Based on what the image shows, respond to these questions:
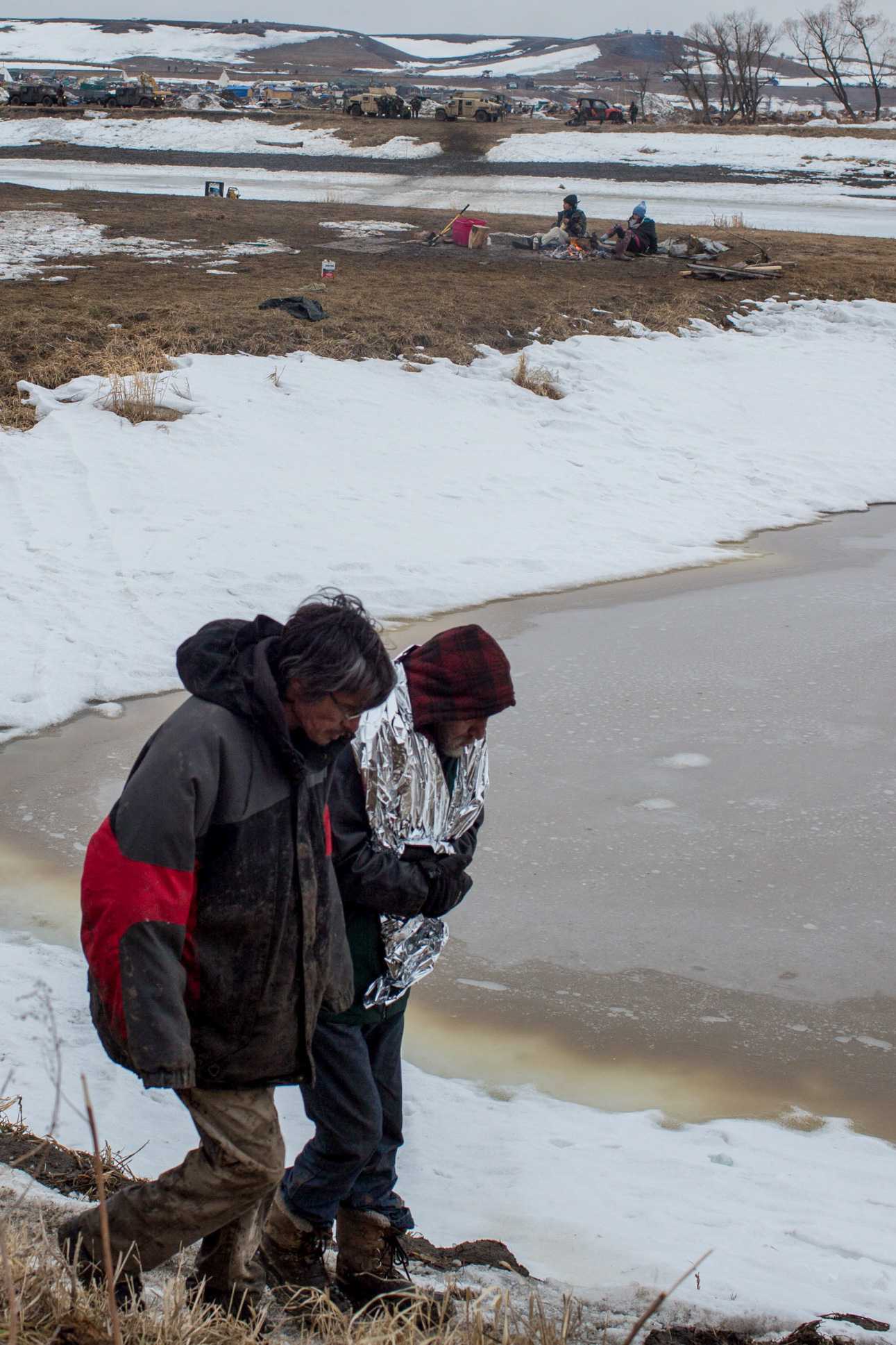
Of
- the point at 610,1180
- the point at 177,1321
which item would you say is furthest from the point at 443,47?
the point at 177,1321

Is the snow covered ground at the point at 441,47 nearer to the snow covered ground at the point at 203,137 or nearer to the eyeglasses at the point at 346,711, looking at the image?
the snow covered ground at the point at 203,137

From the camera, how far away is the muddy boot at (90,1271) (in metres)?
2.26

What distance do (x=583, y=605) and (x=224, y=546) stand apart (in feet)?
7.92

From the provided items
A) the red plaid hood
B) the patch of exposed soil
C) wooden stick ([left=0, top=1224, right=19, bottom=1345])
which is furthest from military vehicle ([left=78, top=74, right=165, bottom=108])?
wooden stick ([left=0, top=1224, right=19, bottom=1345])

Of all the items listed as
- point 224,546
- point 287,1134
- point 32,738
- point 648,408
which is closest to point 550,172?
point 648,408

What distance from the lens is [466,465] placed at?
10.6m

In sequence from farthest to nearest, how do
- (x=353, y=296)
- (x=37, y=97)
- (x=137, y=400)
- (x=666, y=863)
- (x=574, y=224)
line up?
(x=37, y=97) < (x=574, y=224) < (x=353, y=296) < (x=137, y=400) < (x=666, y=863)

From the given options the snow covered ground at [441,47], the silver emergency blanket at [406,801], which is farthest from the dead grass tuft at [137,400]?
the snow covered ground at [441,47]

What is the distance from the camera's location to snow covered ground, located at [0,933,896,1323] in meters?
2.95

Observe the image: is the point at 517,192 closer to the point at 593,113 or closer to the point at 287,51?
the point at 593,113

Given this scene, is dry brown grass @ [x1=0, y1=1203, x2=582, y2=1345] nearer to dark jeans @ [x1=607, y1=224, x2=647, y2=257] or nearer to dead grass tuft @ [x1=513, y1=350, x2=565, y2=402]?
dead grass tuft @ [x1=513, y1=350, x2=565, y2=402]

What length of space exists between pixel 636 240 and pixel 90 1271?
63.6ft

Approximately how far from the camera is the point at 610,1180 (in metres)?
3.33

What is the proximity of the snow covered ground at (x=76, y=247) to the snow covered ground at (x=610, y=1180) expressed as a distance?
14.1 meters
